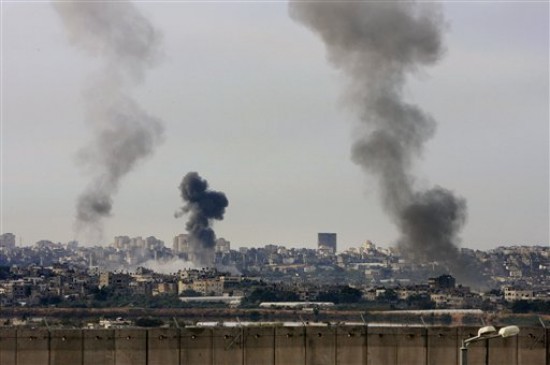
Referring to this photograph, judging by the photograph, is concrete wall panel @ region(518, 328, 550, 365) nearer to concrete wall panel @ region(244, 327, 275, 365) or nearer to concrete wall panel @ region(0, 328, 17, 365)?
concrete wall panel @ region(244, 327, 275, 365)

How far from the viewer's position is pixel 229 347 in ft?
124

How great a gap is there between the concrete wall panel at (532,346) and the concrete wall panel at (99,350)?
8.00 metres

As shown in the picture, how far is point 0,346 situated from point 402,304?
14069cm

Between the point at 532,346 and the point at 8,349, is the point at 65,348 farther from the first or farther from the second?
the point at 532,346

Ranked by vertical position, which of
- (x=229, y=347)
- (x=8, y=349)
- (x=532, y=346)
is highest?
(x=532, y=346)

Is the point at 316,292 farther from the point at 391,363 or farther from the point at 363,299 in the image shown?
the point at 391,363

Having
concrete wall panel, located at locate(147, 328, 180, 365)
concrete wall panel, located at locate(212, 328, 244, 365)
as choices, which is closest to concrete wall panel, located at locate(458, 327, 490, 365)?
concrete wall panel, located at locate(212, 328, 244, 365)

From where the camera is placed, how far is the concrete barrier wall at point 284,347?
124ft

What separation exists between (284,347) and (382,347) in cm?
192

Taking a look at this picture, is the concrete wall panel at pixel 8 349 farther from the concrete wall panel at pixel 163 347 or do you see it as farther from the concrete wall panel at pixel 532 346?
the concrete wall panel at pixel 532 346

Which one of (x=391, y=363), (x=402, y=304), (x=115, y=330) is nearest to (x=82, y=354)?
(x=115, y=330)

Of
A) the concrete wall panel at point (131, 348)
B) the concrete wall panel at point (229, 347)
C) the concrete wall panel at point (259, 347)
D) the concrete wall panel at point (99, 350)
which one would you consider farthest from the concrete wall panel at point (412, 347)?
the concrete wall panel at point (99, 350)

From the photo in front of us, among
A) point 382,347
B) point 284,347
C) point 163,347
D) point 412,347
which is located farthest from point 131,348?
point 412,347

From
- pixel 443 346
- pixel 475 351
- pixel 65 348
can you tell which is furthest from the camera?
pixel 65 348
